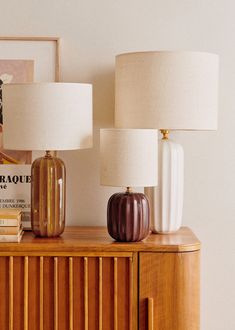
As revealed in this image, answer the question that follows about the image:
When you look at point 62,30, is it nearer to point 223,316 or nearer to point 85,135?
point 85,135

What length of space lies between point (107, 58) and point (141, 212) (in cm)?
62

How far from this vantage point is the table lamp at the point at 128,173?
2285 millimetres

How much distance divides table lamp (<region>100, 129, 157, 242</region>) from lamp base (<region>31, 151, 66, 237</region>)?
0.18 metres

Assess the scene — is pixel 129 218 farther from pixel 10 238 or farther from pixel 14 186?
pixel 14 186

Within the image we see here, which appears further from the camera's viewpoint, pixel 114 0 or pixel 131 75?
pixel 114 0

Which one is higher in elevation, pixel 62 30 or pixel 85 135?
pixel 62 30

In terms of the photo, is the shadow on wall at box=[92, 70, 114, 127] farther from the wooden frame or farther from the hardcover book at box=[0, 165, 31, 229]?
the hardcover book at box=[0, 165, 31, 229]

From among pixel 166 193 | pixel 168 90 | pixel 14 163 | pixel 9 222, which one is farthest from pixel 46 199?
pixel 168 90

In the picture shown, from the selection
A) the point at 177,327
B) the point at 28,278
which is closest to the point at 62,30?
the point at 28,278

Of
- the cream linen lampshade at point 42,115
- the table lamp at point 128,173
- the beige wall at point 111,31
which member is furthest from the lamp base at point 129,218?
the beige wall at point 111,31

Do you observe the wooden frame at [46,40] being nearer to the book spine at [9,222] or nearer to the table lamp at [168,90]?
the table lamp at [168,90]

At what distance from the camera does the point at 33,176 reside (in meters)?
2.43

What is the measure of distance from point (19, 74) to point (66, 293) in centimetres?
81

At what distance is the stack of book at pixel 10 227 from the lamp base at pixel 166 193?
455mm
